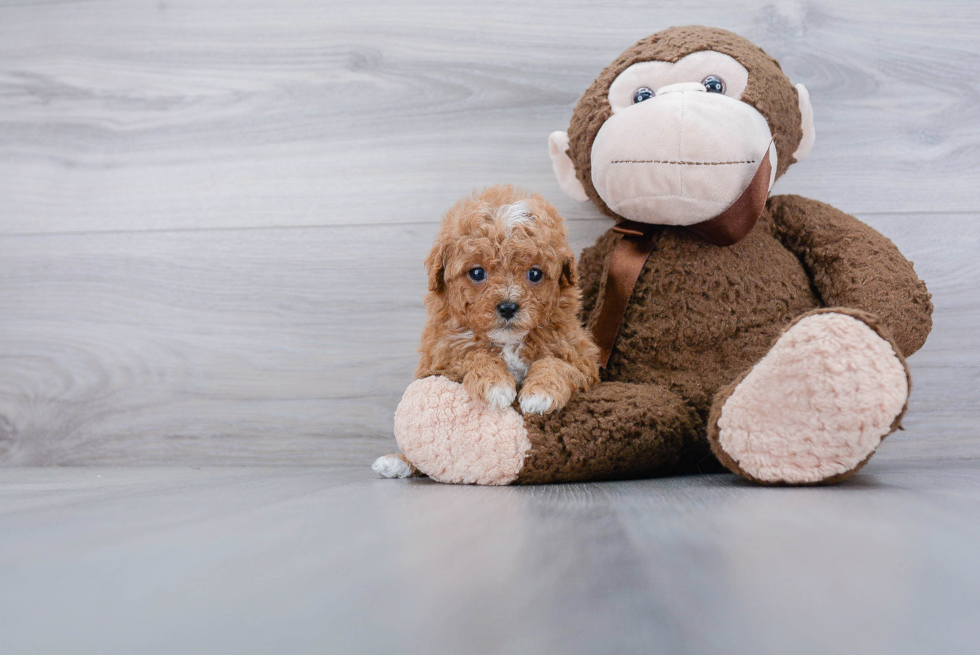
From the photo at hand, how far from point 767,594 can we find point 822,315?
309mm

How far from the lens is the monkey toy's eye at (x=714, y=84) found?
0.77 m

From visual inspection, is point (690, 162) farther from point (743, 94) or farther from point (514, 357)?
point (514, 357)

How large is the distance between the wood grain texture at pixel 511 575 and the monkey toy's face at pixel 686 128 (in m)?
0.33

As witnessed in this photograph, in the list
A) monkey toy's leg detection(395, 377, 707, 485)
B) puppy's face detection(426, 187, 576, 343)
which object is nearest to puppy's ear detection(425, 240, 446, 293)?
puppy's face detection(426, 187, 576, 343)

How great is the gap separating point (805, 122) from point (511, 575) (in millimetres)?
728

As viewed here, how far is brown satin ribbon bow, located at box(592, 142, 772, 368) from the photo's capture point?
29.3 inches

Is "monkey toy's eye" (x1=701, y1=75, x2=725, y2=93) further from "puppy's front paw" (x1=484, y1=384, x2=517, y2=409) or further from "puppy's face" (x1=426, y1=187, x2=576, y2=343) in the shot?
"puppy's front paw" (x1=484, y1=384, x2=517, y2=409)

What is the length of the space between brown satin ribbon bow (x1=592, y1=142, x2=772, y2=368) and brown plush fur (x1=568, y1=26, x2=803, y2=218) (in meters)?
0.05

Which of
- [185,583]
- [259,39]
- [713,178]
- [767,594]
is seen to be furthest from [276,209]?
[767,594]

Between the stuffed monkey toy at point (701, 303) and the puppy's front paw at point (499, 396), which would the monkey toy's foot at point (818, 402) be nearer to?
the stuffed monkey toy at point (701, 303)

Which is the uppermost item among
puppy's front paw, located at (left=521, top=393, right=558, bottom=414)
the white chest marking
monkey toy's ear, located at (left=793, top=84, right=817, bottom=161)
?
monkey toy's ear, located at (left=793, top=84, right=817, bottom=161)

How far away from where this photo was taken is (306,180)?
1.07m

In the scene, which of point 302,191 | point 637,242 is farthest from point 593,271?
point 302,191

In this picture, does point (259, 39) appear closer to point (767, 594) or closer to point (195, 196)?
point (195, 196)
